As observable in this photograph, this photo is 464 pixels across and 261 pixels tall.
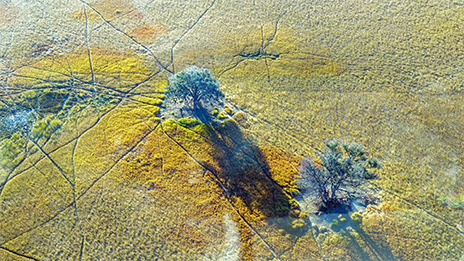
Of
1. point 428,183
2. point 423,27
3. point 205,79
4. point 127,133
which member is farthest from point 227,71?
point 423,27

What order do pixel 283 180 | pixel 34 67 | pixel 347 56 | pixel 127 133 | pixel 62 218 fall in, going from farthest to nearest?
1. pixel 347 56
2. pixel 34 67
3. pixel 127 133
4. pixel 283 180
5. pixel 62 218

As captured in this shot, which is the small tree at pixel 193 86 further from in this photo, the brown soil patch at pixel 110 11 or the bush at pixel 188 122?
the brown soil patch at pixel 110 11

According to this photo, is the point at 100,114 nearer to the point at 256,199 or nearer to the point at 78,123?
the point at 78,123

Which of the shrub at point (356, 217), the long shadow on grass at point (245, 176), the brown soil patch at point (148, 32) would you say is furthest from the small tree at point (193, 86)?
the shrub at point (356, 217)

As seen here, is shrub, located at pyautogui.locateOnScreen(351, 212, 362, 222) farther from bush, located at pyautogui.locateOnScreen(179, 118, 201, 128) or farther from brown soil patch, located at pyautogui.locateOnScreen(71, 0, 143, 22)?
brown soil patch, located at pyautogui.locateOnScreen(71, 0, 143, 22)

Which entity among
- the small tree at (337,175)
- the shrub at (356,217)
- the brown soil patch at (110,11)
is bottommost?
the shrub at (356,217)

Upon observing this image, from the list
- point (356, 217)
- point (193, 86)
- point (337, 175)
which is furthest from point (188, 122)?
point (356, 217)
